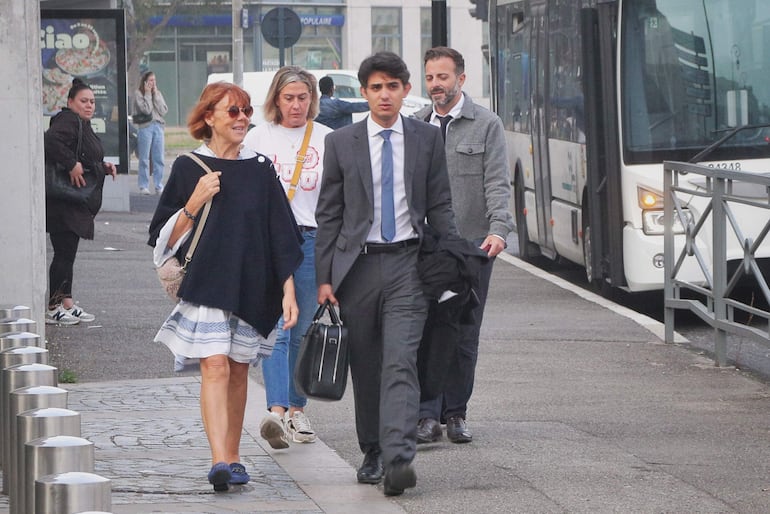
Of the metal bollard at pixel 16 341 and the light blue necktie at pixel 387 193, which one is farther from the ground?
the light blue necktie at pixel 387 193

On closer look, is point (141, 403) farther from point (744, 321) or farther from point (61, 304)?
point (744, 321)

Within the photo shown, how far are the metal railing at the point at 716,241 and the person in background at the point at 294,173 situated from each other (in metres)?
2.87

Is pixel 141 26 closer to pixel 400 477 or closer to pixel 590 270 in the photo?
pixel 590 270

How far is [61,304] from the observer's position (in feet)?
41.3

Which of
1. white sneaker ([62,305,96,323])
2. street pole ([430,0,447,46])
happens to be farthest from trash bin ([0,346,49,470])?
street pole ([430,0,447,46])

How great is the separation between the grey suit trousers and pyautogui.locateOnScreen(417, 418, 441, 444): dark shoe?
33.1 inches

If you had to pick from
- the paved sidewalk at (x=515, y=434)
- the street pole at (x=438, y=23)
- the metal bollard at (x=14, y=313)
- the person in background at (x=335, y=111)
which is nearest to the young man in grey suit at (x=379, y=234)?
the paved sidewalk at (x=515, y=434)

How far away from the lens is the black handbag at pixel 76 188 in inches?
497

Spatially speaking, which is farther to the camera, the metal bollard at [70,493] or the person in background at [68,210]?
the person in background at [68,210]

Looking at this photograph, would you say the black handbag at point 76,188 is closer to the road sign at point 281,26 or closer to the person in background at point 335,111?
the person in background at point 335,111

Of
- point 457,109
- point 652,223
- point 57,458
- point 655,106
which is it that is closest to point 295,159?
point 457,109

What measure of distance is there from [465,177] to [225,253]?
1603mm

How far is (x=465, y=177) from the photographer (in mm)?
7875

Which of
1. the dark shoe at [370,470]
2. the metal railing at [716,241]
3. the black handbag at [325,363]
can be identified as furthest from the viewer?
the metal railing at [716,241]
